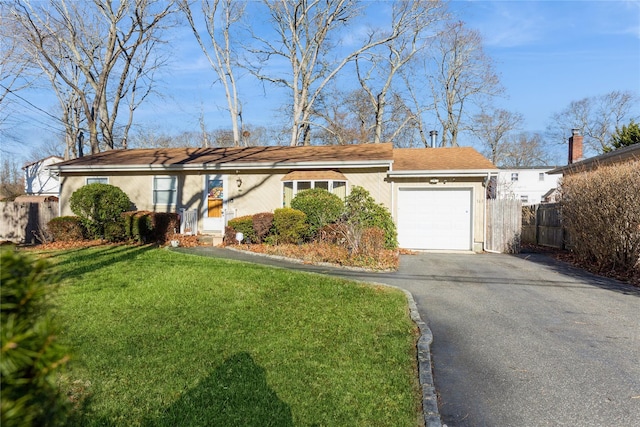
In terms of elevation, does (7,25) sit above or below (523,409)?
above

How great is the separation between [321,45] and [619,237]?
72.8ft

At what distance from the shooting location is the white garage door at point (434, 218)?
45.3 feet

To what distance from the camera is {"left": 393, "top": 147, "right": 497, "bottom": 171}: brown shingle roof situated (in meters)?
14.1

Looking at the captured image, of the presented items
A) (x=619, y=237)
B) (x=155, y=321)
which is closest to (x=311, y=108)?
(x=619, y=237)

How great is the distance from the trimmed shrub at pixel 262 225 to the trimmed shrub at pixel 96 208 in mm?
4519

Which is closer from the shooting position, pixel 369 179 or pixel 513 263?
pixel 513 263

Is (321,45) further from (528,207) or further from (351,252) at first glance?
(351,252)

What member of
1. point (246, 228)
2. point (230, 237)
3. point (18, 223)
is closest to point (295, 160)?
point (246, 228)

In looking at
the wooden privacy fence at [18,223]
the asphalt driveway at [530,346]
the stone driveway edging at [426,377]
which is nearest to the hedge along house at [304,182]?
the wooden privacy fence at [18,223]

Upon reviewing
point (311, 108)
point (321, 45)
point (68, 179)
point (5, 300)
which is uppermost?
point (321, 45)

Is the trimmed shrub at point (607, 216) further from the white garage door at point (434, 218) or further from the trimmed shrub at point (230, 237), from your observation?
the trimmed shrub at point (230, 237)

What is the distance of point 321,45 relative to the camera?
26297 millimetres

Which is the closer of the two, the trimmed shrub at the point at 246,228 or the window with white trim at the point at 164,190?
the trimmed shrub at the point at 246,228

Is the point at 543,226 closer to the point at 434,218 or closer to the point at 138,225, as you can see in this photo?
the point at 434,218
